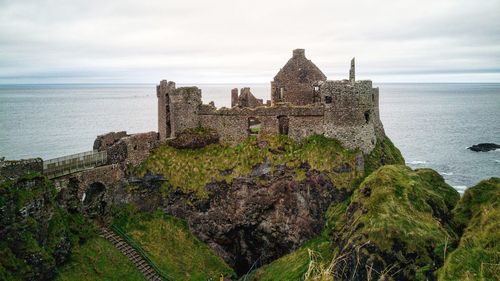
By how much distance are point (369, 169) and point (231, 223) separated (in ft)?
40.2

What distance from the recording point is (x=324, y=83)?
3747 cm

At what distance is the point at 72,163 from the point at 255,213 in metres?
14.9

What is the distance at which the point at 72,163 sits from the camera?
33.0 m

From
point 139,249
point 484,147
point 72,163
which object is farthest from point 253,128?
point 484,147

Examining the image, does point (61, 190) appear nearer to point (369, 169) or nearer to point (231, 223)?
point (231, 223)

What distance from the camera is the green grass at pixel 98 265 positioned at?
95.7 ft

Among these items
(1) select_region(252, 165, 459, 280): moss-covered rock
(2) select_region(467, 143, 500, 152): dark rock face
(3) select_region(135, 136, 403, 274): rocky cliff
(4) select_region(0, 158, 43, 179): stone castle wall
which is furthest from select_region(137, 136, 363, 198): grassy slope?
(2) select_region(467, 143, 500, 152): dark rock face

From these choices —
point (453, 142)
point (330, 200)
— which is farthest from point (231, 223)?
point (453, 142)

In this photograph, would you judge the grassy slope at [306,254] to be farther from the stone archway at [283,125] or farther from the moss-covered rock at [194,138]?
the moss-covered rock at [194,138]

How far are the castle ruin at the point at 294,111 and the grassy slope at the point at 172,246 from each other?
27.0ft

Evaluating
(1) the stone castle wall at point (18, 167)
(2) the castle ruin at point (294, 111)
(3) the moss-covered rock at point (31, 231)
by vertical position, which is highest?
(2) the castle ruin at point (294, 111)

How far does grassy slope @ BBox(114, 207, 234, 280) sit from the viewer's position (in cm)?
3356

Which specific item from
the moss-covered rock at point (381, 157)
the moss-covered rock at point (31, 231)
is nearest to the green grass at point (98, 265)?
the moss-covered rock at point (31, 231)

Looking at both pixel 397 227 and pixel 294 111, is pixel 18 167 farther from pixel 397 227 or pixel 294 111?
pixel 397 227
